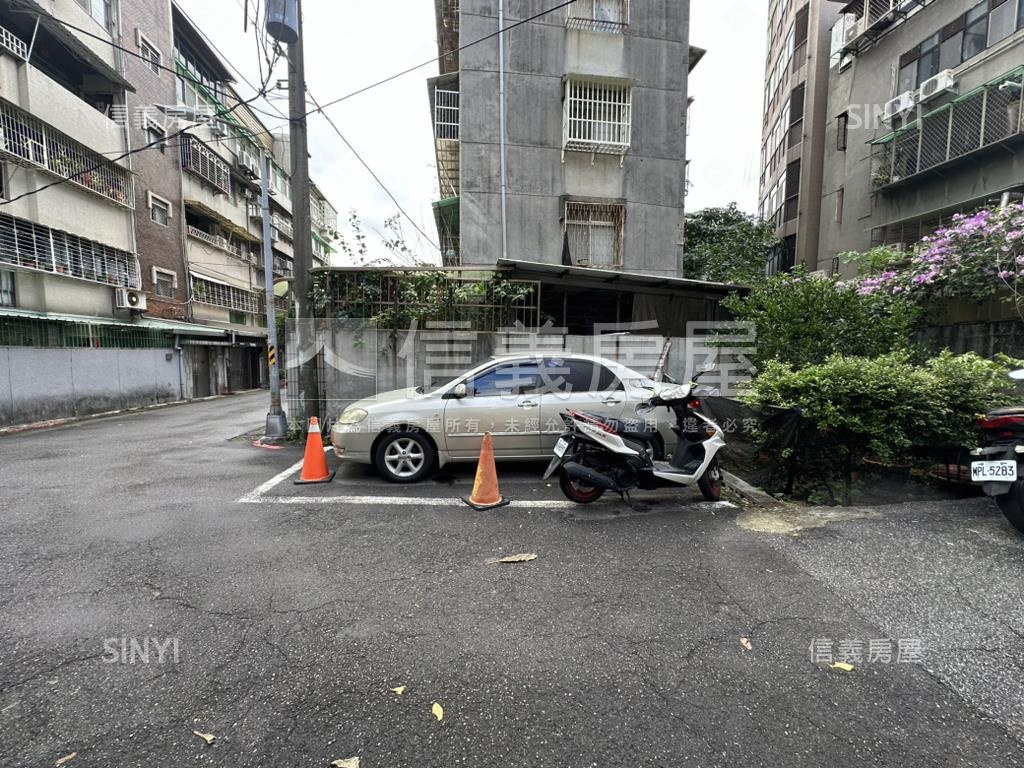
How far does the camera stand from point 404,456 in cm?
523

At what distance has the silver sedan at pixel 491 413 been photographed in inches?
207

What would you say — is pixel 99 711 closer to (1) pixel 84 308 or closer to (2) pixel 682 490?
(2) pixel 682 490

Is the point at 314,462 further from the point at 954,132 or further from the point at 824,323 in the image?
the point at 954,132

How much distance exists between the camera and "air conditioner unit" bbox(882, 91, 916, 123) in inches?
525

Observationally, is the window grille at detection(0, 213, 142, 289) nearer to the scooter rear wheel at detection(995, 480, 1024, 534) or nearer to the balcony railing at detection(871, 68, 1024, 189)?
the scooter rear wheel at detection(995, 480, 1024, 534)

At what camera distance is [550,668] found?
2213mm

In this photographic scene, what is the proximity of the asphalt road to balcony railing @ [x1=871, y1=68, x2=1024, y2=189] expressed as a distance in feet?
41.7

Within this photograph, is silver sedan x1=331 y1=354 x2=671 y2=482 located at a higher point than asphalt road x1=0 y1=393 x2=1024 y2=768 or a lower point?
higher

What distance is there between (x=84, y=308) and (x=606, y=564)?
17.2 metres

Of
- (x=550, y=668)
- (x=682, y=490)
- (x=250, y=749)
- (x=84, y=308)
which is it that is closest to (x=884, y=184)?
(x=682, y=490)

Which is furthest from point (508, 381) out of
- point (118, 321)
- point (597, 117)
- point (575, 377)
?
point (118, 321)

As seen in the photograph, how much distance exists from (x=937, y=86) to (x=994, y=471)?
1490 cm

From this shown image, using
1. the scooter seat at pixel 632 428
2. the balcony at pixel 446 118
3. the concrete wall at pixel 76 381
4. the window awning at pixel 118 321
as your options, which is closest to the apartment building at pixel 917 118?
the scooter seat at pixel 632 428

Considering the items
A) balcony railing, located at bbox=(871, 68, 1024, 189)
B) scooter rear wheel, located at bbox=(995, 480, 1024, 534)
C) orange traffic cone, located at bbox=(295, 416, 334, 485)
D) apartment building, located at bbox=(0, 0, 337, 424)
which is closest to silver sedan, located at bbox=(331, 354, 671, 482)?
orange traffic cone, located at bbox=(295, 416, 334, 485)
